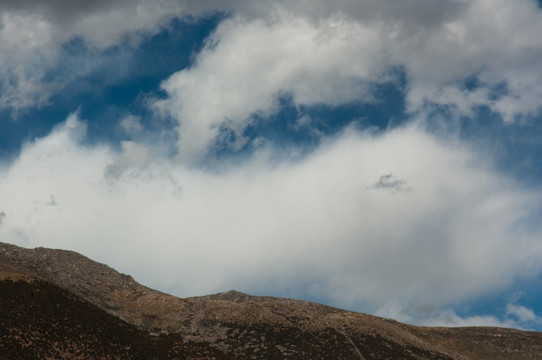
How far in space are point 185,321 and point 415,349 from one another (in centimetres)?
5252

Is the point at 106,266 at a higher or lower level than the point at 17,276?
higher

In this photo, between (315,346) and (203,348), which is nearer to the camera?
(203,348)

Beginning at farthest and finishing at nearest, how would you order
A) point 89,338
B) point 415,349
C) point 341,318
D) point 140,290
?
point 140,290 < point 341,318 < point 415,349 < point 89,338

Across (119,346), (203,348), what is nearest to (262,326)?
(203,348)

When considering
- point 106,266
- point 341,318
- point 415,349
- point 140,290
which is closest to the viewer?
point 415,349

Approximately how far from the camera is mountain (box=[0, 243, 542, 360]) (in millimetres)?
64562

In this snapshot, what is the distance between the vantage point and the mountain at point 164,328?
64.6 metres

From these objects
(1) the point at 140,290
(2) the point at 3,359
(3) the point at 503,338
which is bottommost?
(2) the point at 3,359

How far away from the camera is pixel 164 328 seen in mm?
90375

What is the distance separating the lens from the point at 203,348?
76.6 metres

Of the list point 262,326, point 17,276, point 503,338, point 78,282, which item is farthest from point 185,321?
point 503,338

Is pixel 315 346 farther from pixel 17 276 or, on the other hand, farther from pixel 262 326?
pixel 17 276

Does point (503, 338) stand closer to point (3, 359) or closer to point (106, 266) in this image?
point (106, 266)

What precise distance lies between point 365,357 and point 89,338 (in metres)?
52.6
